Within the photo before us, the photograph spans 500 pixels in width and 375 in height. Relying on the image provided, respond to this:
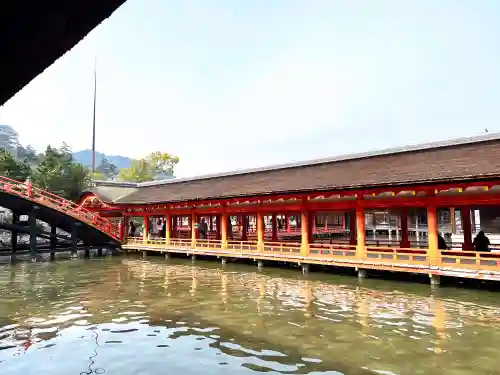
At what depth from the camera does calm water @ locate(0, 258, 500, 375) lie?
23.2ft

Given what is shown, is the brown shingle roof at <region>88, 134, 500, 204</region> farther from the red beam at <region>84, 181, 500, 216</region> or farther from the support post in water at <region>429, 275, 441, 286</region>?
the support post in water at <region>429, 275, 441, 286</region>

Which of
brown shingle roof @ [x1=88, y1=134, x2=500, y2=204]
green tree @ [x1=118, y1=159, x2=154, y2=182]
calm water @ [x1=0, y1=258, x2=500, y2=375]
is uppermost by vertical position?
green tree @ [x1=118, y1=159, x2=154, y2=182]

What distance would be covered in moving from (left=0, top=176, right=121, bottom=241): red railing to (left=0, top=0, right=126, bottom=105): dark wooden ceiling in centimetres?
2280

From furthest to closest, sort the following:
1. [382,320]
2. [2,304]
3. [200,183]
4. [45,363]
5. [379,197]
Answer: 1. [200,183]
2. [379,197]
3. [2,304]
4. [382,320]
5. [45,363]

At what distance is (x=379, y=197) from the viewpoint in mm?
15875

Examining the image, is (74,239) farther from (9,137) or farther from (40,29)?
(9,137)

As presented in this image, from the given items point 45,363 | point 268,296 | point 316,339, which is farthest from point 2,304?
point 316,339

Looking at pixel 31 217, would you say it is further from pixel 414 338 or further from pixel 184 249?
pixel 414 338

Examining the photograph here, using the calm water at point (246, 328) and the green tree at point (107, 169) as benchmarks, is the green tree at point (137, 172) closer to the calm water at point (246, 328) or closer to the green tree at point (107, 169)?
the calm water at point (246, 328)

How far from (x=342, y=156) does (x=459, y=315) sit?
495 inches

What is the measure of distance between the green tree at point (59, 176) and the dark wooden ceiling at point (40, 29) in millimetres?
41193

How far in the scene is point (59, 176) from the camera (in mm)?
41688

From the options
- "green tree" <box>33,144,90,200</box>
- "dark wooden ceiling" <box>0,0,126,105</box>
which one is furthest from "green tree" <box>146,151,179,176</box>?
"dark wooden ceiling" <box>0,0,126,105</box>

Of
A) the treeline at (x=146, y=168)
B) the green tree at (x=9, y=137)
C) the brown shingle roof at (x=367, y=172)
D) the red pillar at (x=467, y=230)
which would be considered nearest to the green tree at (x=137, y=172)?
the treeline at (x=146, y=168)
